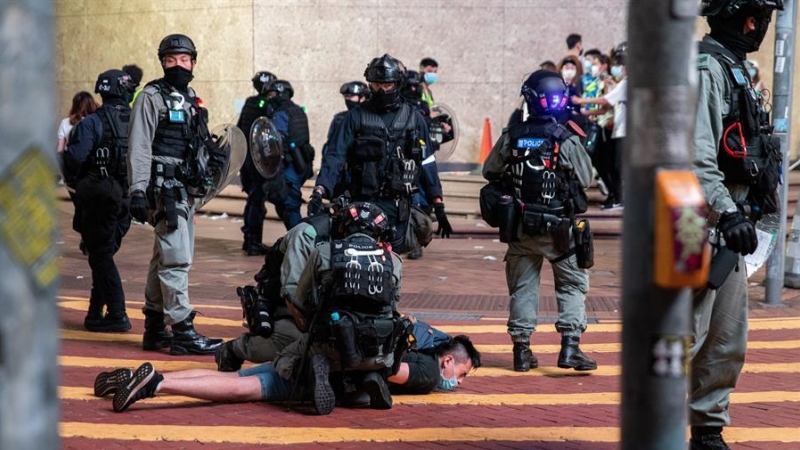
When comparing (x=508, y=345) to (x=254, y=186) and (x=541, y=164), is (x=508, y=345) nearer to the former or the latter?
(x=541, y=164)

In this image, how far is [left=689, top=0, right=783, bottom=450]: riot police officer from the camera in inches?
224

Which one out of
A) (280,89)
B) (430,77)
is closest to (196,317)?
(280,89)

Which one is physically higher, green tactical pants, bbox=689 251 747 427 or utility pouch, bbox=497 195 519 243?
utility pouch, bbox=497 195 519 243

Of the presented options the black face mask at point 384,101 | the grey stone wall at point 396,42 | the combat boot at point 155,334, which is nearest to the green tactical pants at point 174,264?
the combat boot at point 155,334

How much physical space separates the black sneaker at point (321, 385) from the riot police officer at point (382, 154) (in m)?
2.17

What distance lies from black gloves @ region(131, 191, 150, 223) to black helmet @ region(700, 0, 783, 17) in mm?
4082

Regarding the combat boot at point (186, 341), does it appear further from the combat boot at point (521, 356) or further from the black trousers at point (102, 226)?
the combat boot at point (521, 356)

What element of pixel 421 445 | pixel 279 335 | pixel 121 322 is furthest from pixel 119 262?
pixel 421 445

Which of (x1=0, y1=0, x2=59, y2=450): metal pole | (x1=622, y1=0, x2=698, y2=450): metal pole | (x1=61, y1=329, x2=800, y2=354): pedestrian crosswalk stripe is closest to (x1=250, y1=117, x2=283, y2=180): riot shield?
(x1=61, y1=329, x2=800, y2=354): pedestrian crosswalk stripe

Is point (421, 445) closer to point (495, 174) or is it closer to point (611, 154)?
point (495, 174)

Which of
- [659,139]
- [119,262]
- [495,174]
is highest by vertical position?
[659,139]

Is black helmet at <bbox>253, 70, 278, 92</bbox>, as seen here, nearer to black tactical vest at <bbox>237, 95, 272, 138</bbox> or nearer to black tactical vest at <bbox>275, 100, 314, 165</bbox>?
black tactical vest at <bbox>237, 95, 272, 138</bbox>

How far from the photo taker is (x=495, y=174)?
28.1ft

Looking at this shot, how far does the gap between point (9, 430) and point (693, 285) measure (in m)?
1.70
